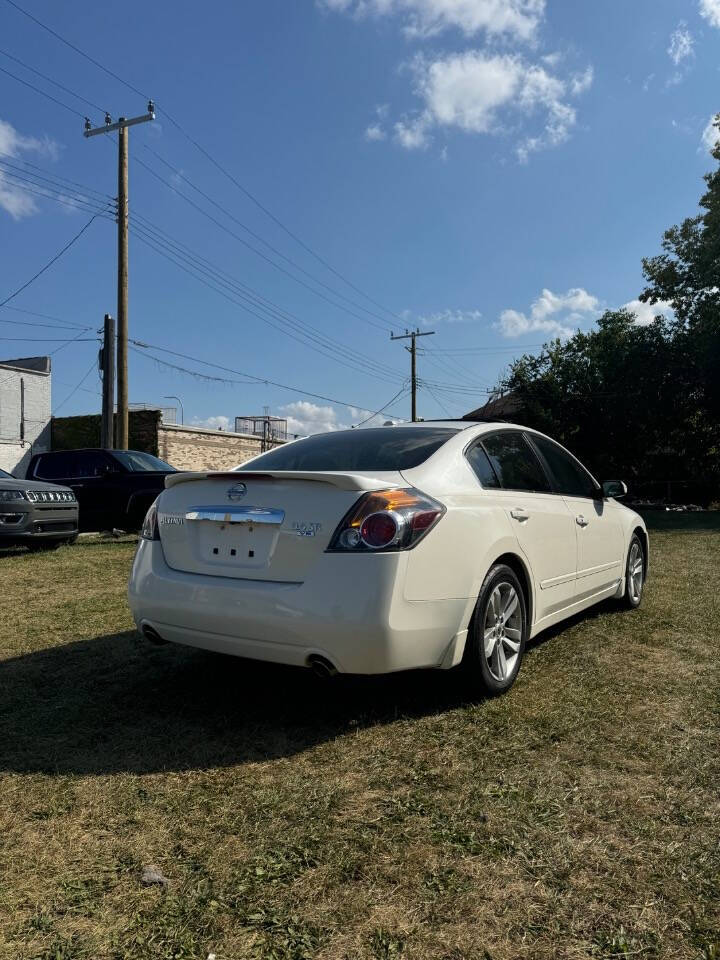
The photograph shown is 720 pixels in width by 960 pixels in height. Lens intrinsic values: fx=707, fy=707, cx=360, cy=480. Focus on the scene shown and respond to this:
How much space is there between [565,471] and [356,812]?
3197mm

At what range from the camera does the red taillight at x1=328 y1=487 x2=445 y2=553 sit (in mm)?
3051

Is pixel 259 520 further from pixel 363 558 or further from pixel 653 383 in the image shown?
pixel 653 383

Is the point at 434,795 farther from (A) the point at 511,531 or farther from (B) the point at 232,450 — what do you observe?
(B) the point at 232,450

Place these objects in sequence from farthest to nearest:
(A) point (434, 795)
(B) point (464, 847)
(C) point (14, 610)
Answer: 1. (C) point (14, 610)
2. (A) point (434, 795)
3. (B) point (464, 847)

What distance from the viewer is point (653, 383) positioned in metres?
25.3

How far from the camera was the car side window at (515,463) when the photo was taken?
413 cm

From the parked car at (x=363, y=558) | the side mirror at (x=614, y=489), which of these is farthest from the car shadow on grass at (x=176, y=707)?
the side mirror at (x=614, y=489)

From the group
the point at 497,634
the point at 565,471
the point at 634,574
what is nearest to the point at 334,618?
the point at 497,634

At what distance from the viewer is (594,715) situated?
3.36 m

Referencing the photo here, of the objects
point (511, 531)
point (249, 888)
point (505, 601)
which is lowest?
point (249, 888)

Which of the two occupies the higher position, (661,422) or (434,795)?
(661,422)

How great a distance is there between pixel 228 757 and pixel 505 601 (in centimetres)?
164

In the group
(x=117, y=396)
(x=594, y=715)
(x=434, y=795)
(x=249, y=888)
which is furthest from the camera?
(x=117, y=396)

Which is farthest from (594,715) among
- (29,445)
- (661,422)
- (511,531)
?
(29,445)
